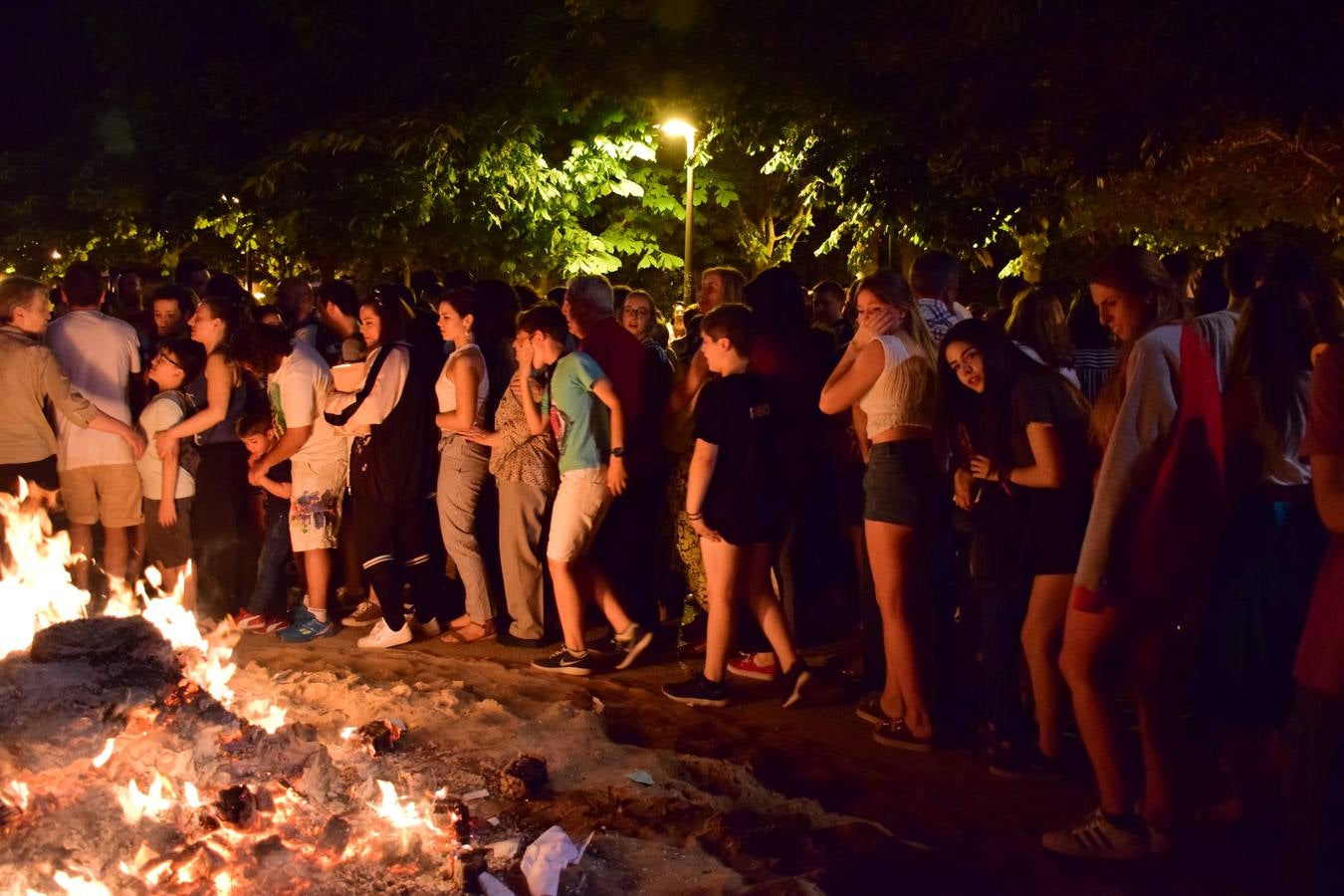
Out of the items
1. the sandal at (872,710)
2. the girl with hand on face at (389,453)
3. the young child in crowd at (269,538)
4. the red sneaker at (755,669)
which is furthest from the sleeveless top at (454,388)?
the sandal at (872,710)

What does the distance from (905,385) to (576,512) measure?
2.24m

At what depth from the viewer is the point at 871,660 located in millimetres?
6672

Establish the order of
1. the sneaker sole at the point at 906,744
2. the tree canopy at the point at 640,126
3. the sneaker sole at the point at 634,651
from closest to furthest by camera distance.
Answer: the sneaker sole at the point at 906,744 < the sneaker sole at the point at 634,651 < the tree canopy at the point at 640,126

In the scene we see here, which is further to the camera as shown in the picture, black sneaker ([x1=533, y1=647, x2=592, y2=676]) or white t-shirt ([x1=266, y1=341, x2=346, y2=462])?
white t-shirt ([x1=266, y1=341, x2=346, y2=462])

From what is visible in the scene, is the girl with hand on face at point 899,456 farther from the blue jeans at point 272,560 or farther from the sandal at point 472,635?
the blue jeans at point 272,560

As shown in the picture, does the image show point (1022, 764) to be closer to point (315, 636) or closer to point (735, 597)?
point (735, 597)

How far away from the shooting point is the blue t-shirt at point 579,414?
7.03 metres

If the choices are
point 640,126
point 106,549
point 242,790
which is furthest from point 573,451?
point 640,126

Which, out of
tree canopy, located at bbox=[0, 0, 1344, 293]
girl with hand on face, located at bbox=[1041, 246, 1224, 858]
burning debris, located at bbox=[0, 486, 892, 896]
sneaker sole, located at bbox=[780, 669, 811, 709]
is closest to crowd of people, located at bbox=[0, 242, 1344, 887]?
girl with hand on face, located at bbox=[1041, 246, 1224, 858]

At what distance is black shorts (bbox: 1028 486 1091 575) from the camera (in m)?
5.07

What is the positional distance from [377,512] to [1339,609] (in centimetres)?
569

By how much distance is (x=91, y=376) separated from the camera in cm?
788

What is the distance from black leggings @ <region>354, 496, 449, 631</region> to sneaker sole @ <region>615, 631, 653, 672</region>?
148cm

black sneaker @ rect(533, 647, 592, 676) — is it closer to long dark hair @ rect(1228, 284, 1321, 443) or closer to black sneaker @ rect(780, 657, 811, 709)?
black sneaker @ rect(780, 657, 811, 709)
